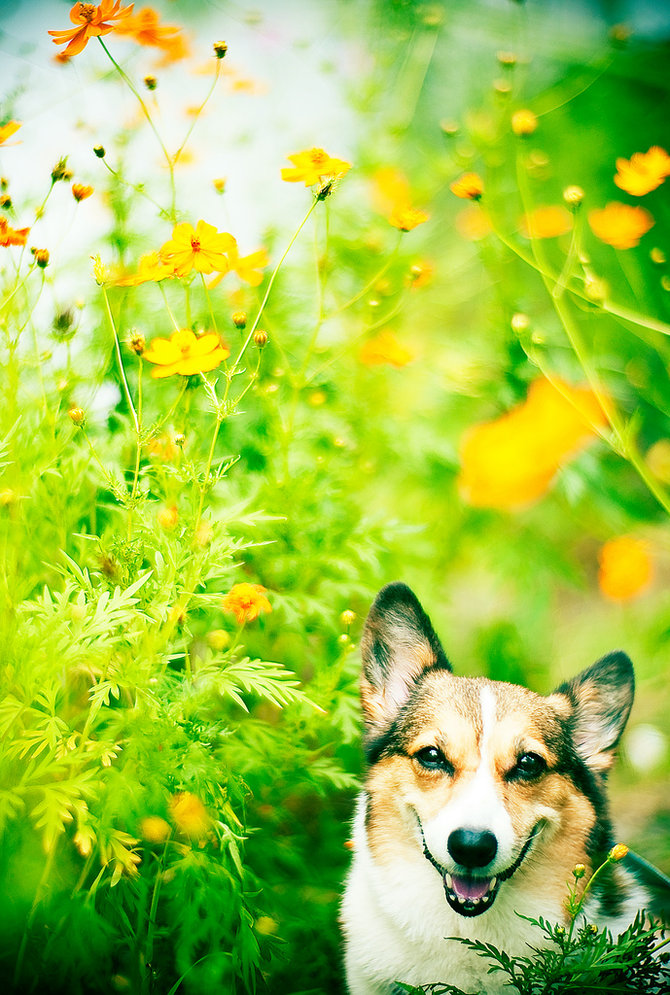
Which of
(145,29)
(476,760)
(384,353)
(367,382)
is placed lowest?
(476,760)

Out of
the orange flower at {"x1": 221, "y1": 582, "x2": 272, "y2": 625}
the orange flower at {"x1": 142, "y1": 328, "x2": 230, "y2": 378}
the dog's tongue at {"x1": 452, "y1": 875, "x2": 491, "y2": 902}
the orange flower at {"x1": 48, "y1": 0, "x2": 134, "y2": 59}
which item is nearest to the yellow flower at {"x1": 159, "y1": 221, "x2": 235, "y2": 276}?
the orange flower at {"x1": 142, "y1": 328, "x2": 230, "y2": 378}

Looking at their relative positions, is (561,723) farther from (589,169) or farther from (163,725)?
(589,169)

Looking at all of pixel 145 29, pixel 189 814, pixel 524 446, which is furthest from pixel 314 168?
pixel 189 814

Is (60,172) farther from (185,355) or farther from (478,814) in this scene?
(478,814)

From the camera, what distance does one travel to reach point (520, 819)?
1.46m

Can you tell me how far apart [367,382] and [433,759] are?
1.31 metres

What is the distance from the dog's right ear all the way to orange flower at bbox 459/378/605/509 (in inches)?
32.9

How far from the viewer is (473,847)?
4.47ft

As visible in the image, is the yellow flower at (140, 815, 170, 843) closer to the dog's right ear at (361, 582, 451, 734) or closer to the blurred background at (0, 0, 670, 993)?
the blurred background at (0, 0, 670, 993)

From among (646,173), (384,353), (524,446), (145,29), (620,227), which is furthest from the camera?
(524,446)

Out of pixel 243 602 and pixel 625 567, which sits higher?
pixel 243 602

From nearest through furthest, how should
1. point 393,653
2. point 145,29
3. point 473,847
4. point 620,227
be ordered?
point 473,847 < point 145,29 < point 393,653 < point 620,227

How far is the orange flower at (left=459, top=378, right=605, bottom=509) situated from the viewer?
2.38 meters

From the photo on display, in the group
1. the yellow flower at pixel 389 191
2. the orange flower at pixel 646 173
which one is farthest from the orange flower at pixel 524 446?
the yellow flower at pixel 389 191
